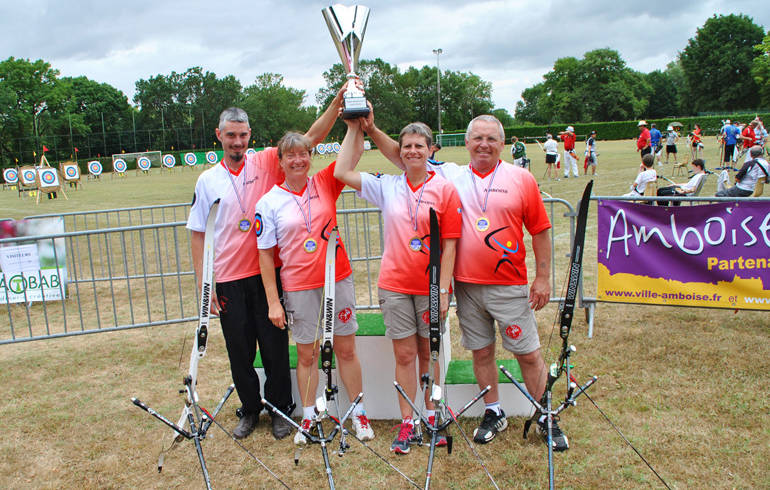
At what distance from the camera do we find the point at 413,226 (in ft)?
11.2

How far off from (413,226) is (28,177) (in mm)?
27629

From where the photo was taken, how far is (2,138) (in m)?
56.6

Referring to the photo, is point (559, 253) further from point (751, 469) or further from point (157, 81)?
point (157, 81)

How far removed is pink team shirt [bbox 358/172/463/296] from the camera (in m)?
3.40

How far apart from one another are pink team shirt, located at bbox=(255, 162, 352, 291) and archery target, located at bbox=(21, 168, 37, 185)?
26.6 meters

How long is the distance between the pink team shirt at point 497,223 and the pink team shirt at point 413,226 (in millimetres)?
96

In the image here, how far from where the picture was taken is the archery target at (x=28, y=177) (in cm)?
2520

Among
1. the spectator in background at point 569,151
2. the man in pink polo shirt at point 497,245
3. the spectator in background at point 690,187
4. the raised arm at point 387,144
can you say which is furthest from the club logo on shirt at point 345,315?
the spectator in background at point 569,151

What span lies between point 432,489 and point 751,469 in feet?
6.24

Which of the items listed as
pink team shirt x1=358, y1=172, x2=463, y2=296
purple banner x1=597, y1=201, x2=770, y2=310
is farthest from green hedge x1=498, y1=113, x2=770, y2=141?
pink team shirt x1=358, y1=172, x2=463, y2=296

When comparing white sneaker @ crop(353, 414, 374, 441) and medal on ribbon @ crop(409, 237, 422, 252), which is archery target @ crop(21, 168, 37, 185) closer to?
white sneaker @ crop(353, 414, 374, 441)

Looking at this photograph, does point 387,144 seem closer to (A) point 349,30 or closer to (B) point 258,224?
(A) point 349,30

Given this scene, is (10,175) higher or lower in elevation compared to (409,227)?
higher

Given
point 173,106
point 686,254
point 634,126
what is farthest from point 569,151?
point 173,106
